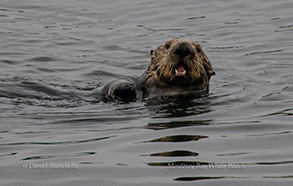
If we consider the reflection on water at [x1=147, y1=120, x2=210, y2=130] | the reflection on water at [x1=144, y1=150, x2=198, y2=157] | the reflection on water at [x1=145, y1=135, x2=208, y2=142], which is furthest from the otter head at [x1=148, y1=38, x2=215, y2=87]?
the reflection on water at [x1=144, y1=150, x2=198, y2=157]

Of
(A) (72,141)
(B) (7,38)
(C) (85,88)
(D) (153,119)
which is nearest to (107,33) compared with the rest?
(B) (7,38)

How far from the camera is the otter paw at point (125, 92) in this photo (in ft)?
23.9

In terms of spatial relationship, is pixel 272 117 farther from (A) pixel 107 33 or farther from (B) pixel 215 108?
(A) pixel 107 33

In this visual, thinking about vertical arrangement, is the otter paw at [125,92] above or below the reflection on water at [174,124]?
above

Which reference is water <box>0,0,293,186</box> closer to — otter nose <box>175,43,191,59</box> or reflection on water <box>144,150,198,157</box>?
reflection on water <box>144,150,198,157</box>

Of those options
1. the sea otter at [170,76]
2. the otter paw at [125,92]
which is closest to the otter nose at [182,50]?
the sea otter at [170,76]

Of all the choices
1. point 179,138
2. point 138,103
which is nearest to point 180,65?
point 138,103

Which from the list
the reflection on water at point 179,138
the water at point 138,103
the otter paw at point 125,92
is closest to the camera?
the water at point 138,103

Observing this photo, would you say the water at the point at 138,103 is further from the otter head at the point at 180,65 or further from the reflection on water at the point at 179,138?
the otter head at the point at 180,65

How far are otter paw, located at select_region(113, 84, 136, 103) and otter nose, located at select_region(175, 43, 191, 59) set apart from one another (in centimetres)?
69

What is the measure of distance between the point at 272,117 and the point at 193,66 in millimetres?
1165

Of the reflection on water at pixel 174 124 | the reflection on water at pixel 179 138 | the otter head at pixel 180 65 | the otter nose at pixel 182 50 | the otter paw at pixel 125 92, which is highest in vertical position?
the otter nose at pixel 182 50

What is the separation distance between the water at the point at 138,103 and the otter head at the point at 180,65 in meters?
0.27

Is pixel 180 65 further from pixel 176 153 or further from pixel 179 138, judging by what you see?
pixel 176 153
